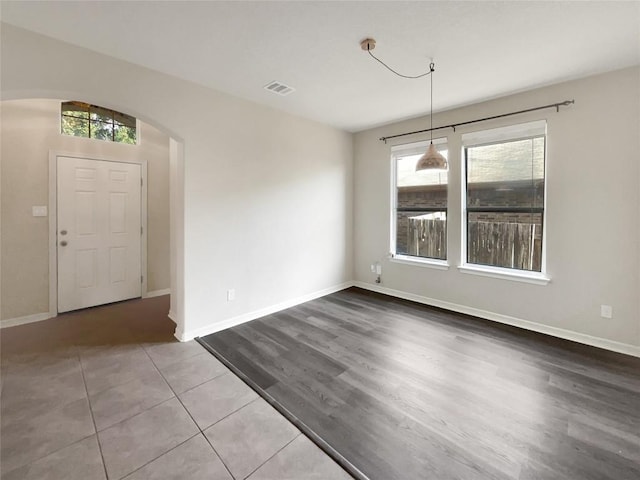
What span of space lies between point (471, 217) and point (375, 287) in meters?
1.94

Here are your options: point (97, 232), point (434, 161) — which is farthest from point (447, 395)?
point (97, 232)

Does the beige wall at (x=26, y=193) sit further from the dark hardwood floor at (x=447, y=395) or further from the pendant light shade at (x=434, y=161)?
the pendant light shade at (x=434, y=161)

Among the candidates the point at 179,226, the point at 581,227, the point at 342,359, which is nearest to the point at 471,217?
the point at 581,227

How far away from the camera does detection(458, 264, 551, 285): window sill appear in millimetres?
3297

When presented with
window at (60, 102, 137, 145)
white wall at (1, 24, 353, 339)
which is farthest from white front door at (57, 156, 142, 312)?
white wall at (1, 24, 353, 339)

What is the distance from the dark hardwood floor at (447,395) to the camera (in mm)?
1619

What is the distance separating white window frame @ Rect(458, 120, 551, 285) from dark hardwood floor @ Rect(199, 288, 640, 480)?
64cm

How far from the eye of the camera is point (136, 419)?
191cm

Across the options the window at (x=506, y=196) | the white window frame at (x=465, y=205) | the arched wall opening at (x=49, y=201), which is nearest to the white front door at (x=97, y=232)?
the arched wall opening at (x=49, y=201)

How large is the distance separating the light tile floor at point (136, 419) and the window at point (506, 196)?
3.29 metres

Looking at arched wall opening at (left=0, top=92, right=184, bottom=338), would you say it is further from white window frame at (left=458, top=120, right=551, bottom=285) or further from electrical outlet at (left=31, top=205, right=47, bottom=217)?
white window frame at (left=458, top=120, right=551, bottom=285)

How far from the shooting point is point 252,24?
2111 millimetres

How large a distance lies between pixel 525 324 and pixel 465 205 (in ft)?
5.48

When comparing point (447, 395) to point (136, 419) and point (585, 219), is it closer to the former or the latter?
point (136, 419)
